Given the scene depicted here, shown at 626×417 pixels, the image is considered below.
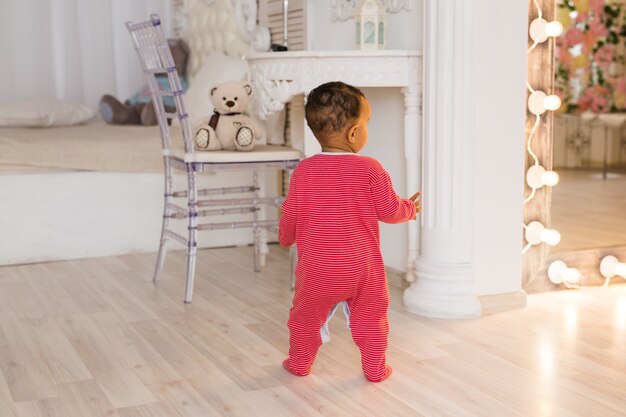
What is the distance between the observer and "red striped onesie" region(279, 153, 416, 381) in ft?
7.06

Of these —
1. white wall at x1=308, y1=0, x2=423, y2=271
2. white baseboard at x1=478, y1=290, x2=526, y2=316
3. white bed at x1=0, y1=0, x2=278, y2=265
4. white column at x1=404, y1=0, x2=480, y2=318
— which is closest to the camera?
white column at x1=404, y1=0, x2=480, y2=318

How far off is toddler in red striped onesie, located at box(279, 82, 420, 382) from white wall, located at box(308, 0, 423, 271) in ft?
3.16

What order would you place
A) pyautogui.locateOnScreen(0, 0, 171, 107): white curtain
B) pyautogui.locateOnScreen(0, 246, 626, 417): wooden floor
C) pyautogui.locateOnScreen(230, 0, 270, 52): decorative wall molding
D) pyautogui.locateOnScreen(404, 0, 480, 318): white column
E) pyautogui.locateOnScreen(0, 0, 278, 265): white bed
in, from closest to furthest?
pyautogui.locateOnScreen(0, 246, 626, 417): wooden floor, pyautogui.locateOnScreen(404, 0, 480, 318): white column, pyautogui.locateOnScreen(0, 0, 278, 265): white bed, pyautogui.locateOnScreen(230, 0, 270, 52): decorative wall molding, pyautogui.locateOnScreen(0, 0, 171, 107): white curtain

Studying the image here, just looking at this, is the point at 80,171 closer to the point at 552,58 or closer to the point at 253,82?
the point at 253,82

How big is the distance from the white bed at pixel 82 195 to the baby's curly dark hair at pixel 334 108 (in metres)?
1.88

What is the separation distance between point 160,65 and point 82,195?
3.01ft

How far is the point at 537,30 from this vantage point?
2.93 m

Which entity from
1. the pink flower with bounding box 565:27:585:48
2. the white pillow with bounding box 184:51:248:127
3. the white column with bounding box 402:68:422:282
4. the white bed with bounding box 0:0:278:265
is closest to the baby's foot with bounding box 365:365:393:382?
the white column with bounding box 402:68:422:282

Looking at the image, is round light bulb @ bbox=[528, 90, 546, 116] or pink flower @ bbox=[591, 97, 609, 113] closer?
round light bulb @ bbox=[528, 90, 546, 116]

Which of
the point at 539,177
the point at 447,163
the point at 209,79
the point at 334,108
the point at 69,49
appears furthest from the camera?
the point at 69,49

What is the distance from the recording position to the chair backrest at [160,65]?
3018 mm

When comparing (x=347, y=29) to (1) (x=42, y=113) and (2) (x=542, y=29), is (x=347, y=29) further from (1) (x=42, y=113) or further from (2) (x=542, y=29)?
(1) (x=42, y=113)

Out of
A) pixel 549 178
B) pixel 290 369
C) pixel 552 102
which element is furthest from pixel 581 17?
pixel 290 369

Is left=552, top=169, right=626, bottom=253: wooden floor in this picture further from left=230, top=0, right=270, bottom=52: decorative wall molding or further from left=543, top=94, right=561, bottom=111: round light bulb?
left=230, top=0, right=270, bottom=52: decorative wall molding
